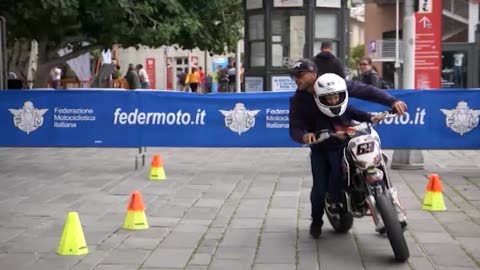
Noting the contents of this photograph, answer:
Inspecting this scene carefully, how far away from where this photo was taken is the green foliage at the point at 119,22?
12.5m

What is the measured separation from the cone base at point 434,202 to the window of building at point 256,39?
7.38 m

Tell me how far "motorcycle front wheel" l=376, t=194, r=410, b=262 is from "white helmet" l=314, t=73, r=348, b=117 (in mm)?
860

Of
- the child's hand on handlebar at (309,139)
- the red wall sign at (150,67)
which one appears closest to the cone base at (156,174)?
the child's hand on handlebar at (309,139)

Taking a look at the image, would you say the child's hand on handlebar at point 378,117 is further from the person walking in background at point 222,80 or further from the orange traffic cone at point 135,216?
the person walking in background at point 222,80

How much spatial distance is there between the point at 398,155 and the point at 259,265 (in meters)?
6.00

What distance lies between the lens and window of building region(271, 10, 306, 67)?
47.2 ft

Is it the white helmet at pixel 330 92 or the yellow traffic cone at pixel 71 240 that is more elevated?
the white helmet at pixel 330 92

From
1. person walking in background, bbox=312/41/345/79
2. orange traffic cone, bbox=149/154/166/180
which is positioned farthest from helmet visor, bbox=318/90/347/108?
orange traffic cone, bbox=149/154/166/180

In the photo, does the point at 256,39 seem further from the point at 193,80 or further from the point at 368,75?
the point at 193,80

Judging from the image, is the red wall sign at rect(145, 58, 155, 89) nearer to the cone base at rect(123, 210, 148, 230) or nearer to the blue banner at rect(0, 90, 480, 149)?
the blue banner at rect(0, 90, 480, 149)

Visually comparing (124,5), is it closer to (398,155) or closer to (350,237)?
(398,155)

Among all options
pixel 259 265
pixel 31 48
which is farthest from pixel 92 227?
pixel 31 48

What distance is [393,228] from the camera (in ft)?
18.7

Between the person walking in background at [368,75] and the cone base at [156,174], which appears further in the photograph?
the person walking in background at [368,75]
